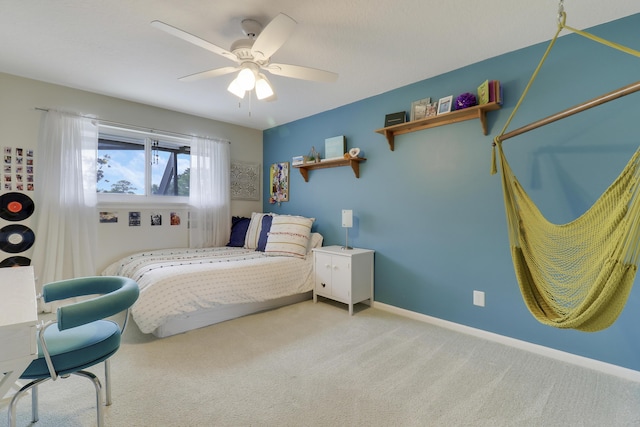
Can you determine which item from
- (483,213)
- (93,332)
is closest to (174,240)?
(93,332)

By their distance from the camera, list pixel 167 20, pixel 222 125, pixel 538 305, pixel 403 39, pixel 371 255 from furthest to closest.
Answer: pixel 222 125 < pixel 371 255 < pixel 403 39 < pixel 167 20 < pixel 538 305

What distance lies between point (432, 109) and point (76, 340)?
9.70 ft

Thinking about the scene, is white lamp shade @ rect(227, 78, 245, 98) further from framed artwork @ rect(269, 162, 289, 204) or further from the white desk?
framed artwork @ rect(269, 162, 289, 204)

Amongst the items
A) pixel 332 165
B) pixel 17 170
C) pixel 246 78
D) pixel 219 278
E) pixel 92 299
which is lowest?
pixel 219 278

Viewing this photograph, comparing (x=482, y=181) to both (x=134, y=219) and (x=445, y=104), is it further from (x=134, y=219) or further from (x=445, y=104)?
(x=134, y=219)

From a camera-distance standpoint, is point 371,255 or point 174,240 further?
point 174,240

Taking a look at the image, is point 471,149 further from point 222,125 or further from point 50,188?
point 50,188

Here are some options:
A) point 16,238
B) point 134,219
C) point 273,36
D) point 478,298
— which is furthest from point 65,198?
point 478,298

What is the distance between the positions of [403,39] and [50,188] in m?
3.47

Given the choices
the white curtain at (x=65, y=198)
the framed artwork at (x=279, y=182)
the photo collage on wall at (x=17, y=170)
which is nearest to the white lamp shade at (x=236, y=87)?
the white curtain at (x=65, y=198)

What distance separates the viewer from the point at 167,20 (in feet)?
6.39

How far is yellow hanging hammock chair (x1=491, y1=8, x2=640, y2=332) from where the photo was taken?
1.20 meters

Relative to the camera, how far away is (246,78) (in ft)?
6.24

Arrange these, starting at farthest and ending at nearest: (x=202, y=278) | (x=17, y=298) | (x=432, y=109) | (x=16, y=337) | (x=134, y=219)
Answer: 1. (x=134, y=219)
2. (x=432, y=109)
3. (x=202, y=278)
4. (x=17, y=298)
5. (x=16, y=337)
